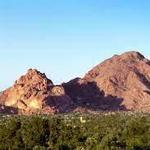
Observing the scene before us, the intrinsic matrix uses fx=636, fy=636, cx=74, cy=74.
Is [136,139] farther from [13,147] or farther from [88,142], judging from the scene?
[13,147]

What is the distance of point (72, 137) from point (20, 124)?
6718mm

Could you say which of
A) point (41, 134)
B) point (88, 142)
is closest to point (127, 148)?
point (88, 142)

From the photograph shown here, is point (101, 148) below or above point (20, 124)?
below

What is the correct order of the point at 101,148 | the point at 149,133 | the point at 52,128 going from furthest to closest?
the point at 149,133
the point at 52,128
the point at 101,148

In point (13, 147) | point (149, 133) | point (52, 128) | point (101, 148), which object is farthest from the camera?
point (149, 133)

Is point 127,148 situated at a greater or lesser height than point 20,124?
lesser

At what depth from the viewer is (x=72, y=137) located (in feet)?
219

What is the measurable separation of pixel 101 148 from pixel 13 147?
31.8ft

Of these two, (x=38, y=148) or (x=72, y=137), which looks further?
(x=72, y=137)

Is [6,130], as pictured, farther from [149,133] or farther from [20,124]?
[149,133]

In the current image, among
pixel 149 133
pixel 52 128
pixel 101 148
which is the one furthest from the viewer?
pixel 149 133

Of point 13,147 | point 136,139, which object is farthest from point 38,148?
point 136,139

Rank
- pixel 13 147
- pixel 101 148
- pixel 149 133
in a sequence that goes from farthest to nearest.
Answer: pixel 149 133
pixel 13 147
pixel 101 148

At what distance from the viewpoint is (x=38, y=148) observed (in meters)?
59.2
